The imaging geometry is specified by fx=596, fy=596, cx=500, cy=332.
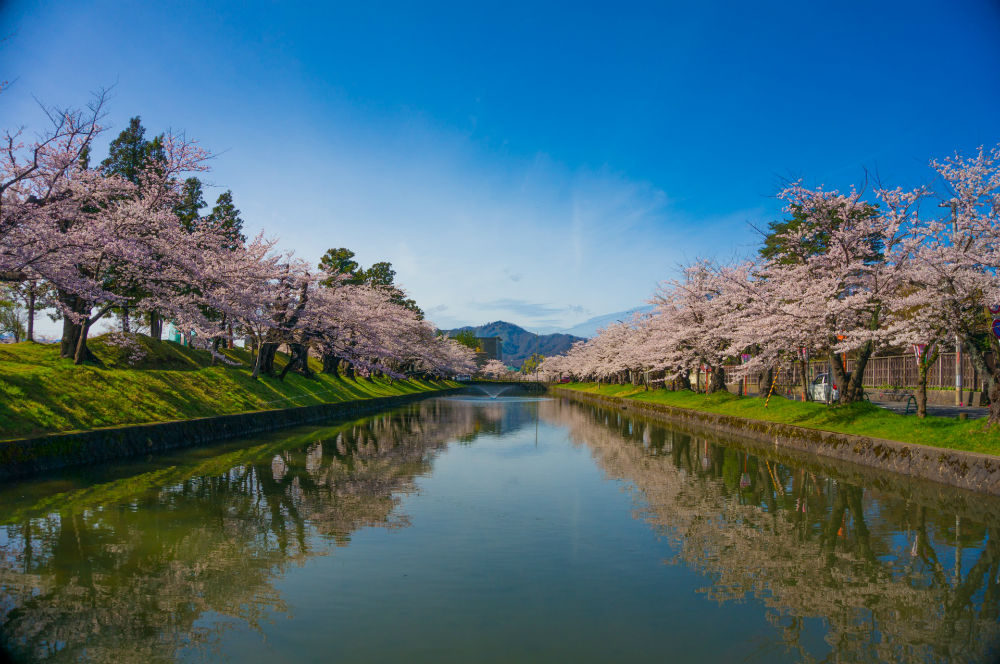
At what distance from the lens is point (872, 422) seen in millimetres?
16672

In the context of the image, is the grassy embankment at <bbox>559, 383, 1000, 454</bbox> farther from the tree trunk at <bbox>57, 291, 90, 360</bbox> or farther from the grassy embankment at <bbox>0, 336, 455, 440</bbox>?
the tree trunk at <bbox>57, 291, 90, 360</bbox>

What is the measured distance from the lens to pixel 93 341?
27.5 m

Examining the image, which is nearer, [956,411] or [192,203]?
[956,411]

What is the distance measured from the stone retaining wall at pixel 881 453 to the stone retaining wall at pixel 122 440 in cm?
1768

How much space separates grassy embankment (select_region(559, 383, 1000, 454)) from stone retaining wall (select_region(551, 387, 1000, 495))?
1.17ft

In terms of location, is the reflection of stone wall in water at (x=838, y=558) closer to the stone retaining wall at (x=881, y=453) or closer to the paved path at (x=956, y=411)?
the stone retaining wall at (x=881, y=453)

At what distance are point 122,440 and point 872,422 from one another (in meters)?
19.6

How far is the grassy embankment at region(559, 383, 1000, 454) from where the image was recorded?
12.9 metres

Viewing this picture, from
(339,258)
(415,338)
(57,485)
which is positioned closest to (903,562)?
(57,485)

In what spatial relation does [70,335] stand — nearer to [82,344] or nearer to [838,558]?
[82,344]

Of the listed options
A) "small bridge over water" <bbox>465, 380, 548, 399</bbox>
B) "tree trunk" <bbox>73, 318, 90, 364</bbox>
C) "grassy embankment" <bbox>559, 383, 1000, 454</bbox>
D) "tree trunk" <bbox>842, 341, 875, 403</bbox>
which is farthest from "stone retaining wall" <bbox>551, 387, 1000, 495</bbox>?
"small bridge over water" <bbox>465, 380, 548, 399</bbox>

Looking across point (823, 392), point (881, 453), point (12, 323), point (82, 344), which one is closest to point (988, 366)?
point (881, 453)

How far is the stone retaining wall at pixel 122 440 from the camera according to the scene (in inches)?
448

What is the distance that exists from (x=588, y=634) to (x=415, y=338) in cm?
5075
